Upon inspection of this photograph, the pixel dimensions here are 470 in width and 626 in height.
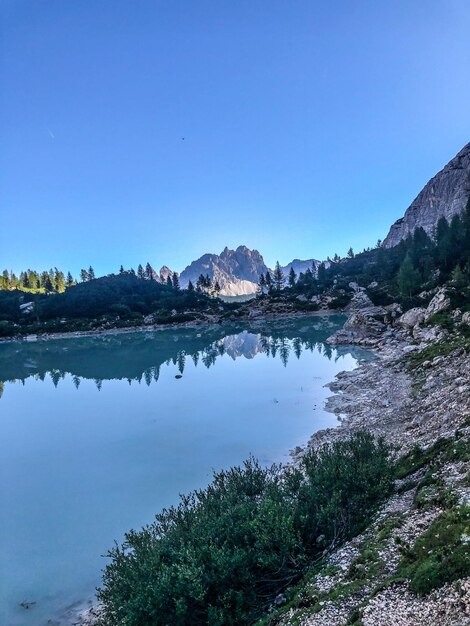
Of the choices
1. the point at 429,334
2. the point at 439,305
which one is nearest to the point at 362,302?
the point at 439,305

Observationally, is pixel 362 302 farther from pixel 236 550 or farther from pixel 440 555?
pixel 440 555

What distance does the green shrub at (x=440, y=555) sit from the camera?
6965mm

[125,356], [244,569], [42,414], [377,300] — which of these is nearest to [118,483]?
[244,569]

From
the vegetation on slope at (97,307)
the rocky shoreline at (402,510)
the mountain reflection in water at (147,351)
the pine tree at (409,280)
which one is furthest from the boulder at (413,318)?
the vegetation on slope at (97,307)

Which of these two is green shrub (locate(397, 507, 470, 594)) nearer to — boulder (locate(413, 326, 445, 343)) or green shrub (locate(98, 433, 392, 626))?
green shrub (locate(98, 433, 392, 626))

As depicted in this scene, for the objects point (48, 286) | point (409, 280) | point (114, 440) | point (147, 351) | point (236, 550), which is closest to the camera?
point (236, 550)

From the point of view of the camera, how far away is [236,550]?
9.85 meters

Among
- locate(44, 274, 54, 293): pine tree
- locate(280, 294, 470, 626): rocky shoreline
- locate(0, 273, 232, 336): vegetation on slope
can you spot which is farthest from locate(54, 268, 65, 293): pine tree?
locate(280, 294, 470, 626): rocky shoreline

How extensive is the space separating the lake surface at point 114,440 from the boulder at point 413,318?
30.5 ft

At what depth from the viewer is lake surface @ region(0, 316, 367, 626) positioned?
14.5 metres

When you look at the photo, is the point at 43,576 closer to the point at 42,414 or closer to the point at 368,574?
the point at 368,574

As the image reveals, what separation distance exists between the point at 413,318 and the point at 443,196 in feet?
459

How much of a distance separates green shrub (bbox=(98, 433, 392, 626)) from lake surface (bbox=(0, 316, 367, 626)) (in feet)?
14.3

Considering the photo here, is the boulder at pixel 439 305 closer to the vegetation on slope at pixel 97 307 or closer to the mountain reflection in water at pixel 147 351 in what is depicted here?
the mountain reflection in water at pixel 147 351
